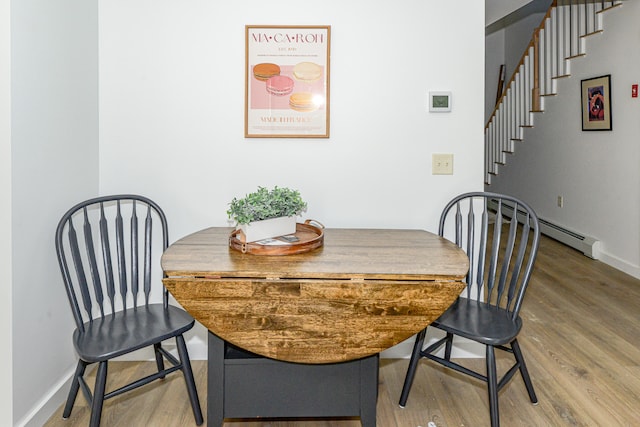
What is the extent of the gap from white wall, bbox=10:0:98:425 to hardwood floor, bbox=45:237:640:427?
0.89 feet

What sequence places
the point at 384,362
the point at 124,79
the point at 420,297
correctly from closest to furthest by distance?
the point at 420,297
the point at 124,79
the point at 384,362

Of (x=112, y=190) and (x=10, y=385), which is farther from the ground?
(x=112, y=190)

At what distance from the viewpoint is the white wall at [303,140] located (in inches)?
90.3

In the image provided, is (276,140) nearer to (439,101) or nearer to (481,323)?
(439,101)

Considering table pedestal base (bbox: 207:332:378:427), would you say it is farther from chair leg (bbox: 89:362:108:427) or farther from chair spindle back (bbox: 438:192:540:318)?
chair spindle back (bbox: 438:192:540:318)

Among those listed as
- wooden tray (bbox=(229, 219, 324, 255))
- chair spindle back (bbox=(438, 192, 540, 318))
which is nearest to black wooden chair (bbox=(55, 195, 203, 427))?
wooden tray (bbox=(229, 219, 324, 255))

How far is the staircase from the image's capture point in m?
4.61

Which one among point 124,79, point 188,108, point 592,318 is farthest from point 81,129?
point 592,318

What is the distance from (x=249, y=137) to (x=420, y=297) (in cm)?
120

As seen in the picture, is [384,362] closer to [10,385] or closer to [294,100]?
[294,100]

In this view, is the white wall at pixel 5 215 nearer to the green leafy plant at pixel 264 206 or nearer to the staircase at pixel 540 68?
the green leafy plant at pixel 264 206

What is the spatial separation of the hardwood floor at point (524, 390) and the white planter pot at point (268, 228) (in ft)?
2.48

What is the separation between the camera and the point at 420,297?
5.13ft

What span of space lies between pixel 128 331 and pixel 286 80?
51.4 inches
